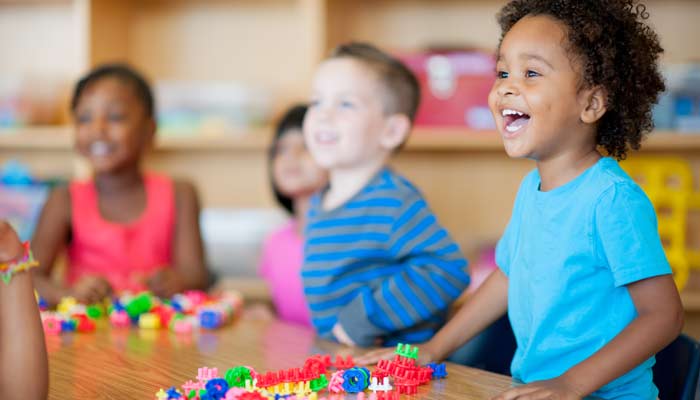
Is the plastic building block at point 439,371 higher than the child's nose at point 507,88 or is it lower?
lower

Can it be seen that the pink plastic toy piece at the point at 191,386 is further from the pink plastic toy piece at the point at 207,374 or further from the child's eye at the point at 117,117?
the child's eye at the point at 117,117

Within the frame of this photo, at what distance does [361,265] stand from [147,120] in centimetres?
87

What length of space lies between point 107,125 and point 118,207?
19 cm

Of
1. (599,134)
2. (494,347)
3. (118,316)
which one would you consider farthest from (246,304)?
(599,134)

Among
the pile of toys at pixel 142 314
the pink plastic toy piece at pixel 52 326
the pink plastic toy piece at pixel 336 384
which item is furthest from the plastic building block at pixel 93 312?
the pink plastic toy piece at pixel 336 384

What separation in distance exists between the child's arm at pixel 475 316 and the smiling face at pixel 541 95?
199 millimetres

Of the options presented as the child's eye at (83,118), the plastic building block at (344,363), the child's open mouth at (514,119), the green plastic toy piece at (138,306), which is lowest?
the green plastic toy piece at (138,306)

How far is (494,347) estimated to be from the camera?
3.94 feet

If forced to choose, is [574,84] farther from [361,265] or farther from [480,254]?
[480,254]

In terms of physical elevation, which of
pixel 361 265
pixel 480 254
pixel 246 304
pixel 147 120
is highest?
pixel 147 120

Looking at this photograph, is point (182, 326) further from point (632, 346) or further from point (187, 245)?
point (632, 346)

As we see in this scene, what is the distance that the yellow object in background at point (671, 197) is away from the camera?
2457 millimetres

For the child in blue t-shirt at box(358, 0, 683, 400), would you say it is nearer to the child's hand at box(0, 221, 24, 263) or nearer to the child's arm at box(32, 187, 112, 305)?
the child's hand at box(0, 221, 24, 263)

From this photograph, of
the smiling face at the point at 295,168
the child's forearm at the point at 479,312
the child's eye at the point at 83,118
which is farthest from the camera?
the smiling face at the point at 295,168
